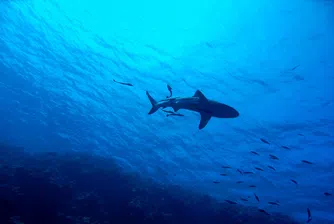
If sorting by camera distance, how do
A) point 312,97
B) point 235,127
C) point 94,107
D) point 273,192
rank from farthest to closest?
Answer: point 273,192
point 94,107
point 235,127
point 312,97

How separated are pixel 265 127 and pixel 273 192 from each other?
16155mm

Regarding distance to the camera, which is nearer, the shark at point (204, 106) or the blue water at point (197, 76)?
the shark at point (204, 106)

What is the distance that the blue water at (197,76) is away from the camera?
42.9 ft

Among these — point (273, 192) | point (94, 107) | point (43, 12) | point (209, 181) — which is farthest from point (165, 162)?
point (43, 12)

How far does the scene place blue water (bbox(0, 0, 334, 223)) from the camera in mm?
13078

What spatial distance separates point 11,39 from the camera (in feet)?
77.2

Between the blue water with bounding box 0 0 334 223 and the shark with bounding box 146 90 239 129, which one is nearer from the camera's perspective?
the shark with bounding box 146 90 239 129

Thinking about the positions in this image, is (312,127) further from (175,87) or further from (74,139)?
(74,139)

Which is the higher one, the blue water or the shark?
the blue water

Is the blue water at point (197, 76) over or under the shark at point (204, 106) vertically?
over

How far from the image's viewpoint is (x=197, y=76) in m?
17.2

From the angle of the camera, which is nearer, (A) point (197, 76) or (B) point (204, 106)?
(B) point (204, 106)

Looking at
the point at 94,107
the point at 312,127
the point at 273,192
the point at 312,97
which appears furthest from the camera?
the point at 273,192

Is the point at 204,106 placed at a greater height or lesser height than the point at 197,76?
lesser
